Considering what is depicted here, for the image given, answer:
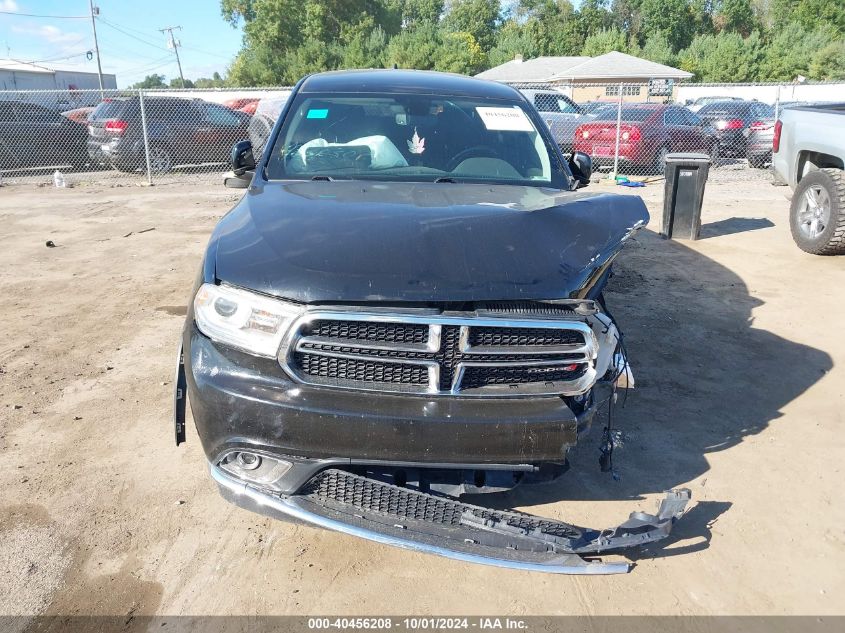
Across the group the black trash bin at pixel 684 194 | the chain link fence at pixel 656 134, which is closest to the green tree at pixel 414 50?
the chain link fence at pixel 656 134

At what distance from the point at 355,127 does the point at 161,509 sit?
93.1 inches

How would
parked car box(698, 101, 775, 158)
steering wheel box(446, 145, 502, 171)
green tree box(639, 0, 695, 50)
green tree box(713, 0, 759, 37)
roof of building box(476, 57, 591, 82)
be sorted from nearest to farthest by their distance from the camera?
steering wheel box(446, 145, 502, 171)
parked car box(698, 101, 775, 158)
roof of building box(476, 57, 591, 82)
green tree box(639, 0, 695, 50)
green tree box(713, 0, 759, 37)

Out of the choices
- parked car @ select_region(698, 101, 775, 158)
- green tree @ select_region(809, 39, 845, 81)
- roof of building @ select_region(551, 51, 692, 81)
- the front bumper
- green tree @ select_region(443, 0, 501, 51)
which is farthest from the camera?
green tree @ select_region(443, 0, 501, 51)

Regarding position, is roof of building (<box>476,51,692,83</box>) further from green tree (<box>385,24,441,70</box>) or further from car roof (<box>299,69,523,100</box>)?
car roof (<box>299,69,523,100</box>)

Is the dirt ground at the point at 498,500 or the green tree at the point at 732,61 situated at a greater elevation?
the green tree at the point at 732,61

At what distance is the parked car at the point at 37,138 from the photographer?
50.3 feet

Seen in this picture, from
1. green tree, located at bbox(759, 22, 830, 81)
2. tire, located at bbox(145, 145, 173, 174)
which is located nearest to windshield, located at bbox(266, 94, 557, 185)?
tire, located at bbox(145, 145, 173, 174)

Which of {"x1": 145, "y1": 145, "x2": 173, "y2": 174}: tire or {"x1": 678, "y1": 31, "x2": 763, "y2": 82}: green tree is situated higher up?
{"x1": 678, "y1": 31, "x2": 763, "y2": 82}: green tree

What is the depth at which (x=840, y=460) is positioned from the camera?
11.6 ft

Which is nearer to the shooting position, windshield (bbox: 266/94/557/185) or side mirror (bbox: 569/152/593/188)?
windshield (bbox: 266/94/557/185)

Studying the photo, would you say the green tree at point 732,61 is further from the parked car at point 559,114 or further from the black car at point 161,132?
the black car at point 161,132

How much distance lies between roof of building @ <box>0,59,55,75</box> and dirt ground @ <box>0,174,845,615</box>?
53.2 meters

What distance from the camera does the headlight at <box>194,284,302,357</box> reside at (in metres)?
2.38

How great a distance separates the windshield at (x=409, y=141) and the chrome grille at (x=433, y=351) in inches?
59.6
